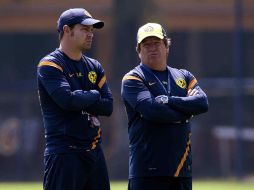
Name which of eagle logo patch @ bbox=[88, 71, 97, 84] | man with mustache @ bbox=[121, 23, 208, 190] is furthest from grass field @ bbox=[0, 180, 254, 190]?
man with mustache @ bbox=[121, 23, 208, 190]

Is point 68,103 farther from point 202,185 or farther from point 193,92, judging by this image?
point 202,185

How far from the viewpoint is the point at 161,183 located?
6512 mm

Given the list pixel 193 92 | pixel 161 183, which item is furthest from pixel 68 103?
pixel 193 92

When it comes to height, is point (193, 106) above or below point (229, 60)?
below

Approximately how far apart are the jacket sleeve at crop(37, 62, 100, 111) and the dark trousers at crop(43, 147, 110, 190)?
0.37 meters

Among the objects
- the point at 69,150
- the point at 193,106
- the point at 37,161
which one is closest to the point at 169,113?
the point at 193,106

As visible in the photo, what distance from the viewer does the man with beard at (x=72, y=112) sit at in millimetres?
6590

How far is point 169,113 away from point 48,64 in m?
0.97

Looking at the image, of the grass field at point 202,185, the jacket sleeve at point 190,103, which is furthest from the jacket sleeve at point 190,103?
the grass field at point 202,185

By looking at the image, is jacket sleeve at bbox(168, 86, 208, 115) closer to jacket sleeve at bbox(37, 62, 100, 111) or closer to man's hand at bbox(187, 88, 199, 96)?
man's hand at bbox(187, 88, 199, 96)

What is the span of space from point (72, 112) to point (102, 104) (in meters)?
0.27

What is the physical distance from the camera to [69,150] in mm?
6598

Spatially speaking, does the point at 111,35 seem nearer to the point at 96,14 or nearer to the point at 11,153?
the point at 96,14

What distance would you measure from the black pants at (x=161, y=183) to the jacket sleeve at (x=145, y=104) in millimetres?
421
